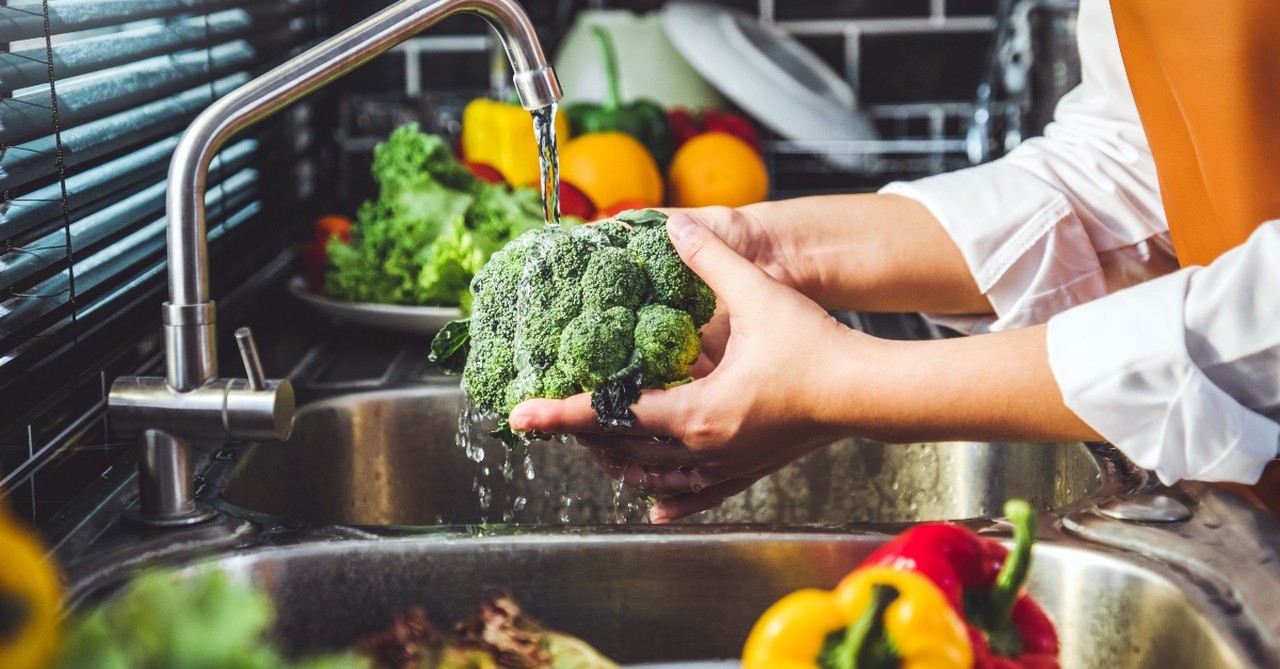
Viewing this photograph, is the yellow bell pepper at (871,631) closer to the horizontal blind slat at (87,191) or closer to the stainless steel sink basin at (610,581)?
the stainless steel sink basin at (610,581)

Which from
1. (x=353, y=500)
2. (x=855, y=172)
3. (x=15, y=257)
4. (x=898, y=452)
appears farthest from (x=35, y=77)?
(x=855, y=172)

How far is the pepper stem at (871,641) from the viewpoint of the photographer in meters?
0.51

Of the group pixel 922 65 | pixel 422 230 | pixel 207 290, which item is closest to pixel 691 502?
pixel 207 290

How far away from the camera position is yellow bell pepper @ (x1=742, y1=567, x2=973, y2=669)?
51cm

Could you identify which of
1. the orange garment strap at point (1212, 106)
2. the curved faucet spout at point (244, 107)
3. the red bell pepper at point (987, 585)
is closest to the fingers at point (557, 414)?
the curved faucet spout at point (244, 107)

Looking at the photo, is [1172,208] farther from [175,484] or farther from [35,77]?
[35,77]

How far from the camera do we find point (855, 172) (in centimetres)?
212

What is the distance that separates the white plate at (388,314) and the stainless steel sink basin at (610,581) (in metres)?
0.50

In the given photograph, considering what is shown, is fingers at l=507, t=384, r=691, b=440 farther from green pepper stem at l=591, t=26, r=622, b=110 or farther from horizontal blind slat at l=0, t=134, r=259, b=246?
green pepper stem at l=591, t=26, r=622, b=110

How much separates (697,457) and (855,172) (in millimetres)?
1295

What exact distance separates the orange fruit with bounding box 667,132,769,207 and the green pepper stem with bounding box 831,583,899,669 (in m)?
1.29

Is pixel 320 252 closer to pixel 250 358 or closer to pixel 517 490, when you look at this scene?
pixel 517 490

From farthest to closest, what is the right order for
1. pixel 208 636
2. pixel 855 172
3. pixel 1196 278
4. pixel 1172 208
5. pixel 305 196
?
pixel 855 172 < pixel 305 196 < pixel 1172 208 < pixel 1196 278 < pixel 208 636

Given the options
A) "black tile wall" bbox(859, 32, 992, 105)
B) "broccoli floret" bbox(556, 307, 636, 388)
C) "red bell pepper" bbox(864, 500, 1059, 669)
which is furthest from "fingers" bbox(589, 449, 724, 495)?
"black tile wall" bbox(859, 32, 992, 105)
